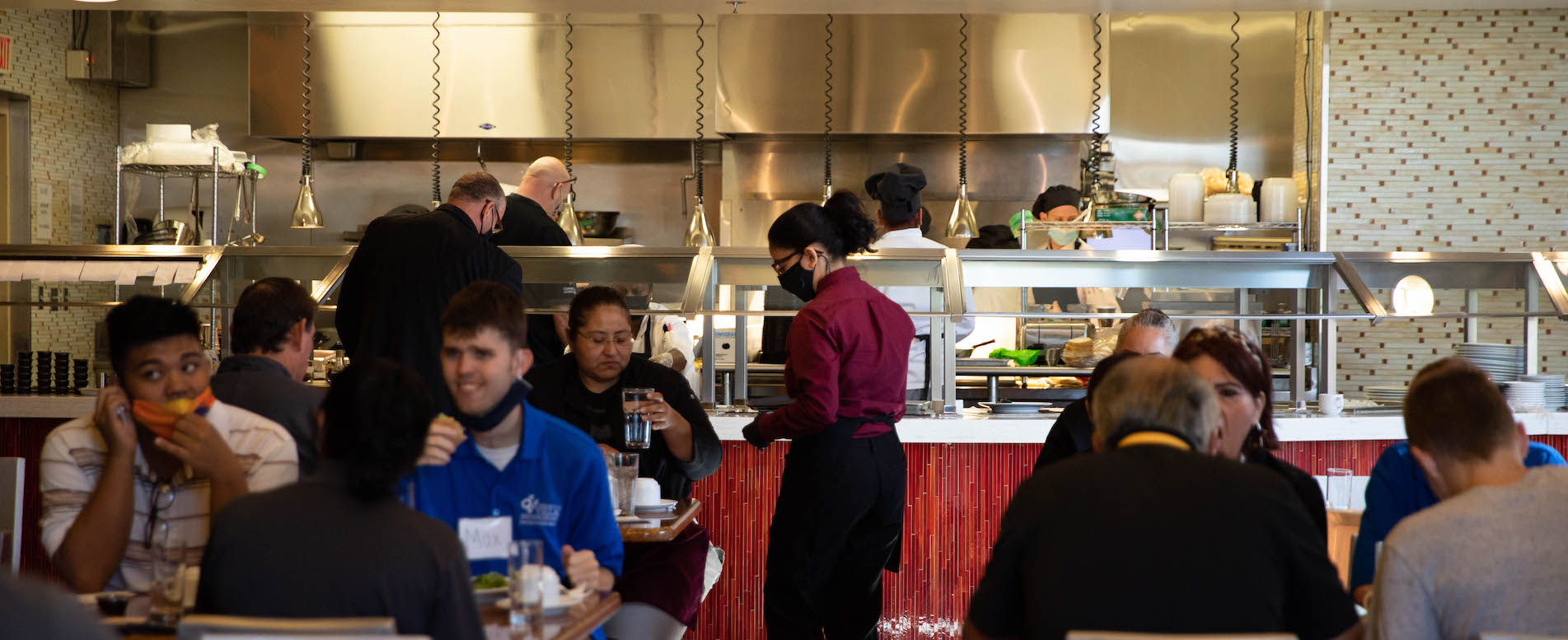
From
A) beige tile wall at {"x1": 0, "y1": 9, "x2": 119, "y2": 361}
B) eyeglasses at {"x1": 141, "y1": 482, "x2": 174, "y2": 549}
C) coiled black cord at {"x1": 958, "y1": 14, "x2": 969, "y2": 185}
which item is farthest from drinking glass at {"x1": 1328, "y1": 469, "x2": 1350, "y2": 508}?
beige tile wall at {"x1": 0, "y1": 9, "x2": 119, "y2": 361}

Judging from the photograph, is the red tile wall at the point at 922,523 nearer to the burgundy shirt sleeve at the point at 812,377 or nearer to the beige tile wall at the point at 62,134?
the burgundy shirt sleeve at the point at 812,377

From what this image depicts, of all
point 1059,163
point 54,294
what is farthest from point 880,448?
point 1059,163

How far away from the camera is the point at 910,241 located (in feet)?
17.4

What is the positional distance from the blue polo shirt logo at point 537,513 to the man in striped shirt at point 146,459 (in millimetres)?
484

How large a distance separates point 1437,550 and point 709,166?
6.83 meters

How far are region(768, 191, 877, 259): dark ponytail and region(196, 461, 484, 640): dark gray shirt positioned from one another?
1.93 meters

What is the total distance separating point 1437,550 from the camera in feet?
6.64

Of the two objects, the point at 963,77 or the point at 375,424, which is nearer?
the point at 375,424

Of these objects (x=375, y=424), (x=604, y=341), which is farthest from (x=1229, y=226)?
(x=375, y=424)

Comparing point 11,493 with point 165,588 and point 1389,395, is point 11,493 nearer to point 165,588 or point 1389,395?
point 165,588

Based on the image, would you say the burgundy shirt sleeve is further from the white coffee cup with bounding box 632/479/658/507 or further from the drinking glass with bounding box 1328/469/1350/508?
the drinking glass with bounding box 1328/469/1350/508

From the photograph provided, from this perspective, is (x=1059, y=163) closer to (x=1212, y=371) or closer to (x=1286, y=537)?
(x=1212, y=371)

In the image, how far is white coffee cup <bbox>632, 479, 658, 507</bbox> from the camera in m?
3.48

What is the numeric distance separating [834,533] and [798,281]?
74 centimetres
